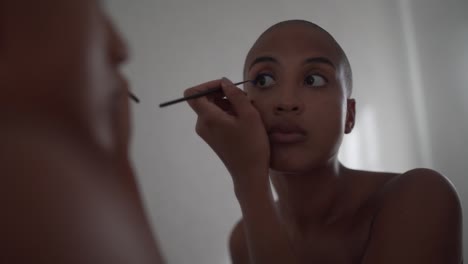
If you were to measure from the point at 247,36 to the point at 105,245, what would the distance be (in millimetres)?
1075

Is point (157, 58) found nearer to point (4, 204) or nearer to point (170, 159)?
point (170, 159)

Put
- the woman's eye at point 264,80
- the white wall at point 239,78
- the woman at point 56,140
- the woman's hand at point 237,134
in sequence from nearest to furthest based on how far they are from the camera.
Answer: the woman at point 56,140 → the woman's hand at point 237,134 → the woman's eye at point 264,80 → the white wall at point 239,78

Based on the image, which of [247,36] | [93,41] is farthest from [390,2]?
[93,41]

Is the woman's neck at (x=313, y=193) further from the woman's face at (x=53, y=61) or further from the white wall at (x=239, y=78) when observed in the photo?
the woman's face at (x=53, y=61)

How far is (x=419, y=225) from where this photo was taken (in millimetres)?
577

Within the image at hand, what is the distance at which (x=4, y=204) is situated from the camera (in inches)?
8.7

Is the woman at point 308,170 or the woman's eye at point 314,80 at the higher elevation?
the woman's eye at point 314,80

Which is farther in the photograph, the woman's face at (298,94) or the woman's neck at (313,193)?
the woman's neck at (313,193)

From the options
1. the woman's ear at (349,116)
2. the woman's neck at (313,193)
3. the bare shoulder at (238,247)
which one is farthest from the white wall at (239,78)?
the woman's ear at (349,116)

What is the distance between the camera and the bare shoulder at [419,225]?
1.83ft

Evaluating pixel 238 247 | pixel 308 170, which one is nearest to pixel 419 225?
pixel 308 170

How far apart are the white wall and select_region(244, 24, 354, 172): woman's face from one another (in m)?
0.38

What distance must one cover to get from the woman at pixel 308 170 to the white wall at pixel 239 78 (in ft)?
1.14

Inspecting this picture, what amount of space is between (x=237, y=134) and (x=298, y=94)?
5.8 inches
